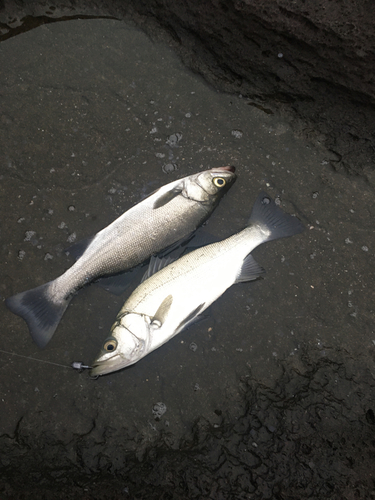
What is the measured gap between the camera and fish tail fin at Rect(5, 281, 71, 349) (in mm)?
3309

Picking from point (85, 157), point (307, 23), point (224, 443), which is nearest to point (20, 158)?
point (85, 157)

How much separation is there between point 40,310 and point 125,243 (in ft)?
3.24

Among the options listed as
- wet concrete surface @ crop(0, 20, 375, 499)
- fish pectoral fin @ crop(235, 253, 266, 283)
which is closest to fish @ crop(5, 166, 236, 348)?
wet concrete surface @ crop(0, 20, 375, 499)

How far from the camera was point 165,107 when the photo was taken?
3852 millimetres

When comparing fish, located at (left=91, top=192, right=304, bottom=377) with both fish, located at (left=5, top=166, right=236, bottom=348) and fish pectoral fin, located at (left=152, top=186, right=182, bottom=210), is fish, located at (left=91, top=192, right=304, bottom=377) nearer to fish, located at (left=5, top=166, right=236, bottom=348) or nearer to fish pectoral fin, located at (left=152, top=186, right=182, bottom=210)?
fish, located at (left=5, top=166, right=236, bottom=348)

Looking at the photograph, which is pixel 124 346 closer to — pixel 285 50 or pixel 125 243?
pixel 125 243

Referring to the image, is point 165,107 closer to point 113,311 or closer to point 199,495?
point 113,311

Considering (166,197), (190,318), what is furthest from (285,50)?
(190,318)

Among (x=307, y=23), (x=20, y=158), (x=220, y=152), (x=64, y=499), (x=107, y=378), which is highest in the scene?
(x=307, y=23)

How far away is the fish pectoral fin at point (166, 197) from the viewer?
3393 mm

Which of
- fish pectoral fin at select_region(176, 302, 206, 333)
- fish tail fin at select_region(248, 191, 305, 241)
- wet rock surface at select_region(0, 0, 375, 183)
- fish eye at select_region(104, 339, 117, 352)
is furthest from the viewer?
fish tail fin at select_region(248, 191, 305, 241)

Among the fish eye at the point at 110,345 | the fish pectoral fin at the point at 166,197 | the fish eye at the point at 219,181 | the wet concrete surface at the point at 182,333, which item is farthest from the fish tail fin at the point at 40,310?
the fish eye at the point at 219,181

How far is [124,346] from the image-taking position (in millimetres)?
3115

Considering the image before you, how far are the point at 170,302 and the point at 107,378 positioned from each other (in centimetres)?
94
